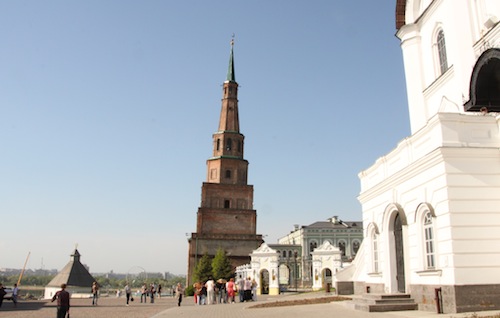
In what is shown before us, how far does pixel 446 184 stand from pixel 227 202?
4637 cm

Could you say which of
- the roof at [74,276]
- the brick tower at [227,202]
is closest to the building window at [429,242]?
the brick tower at [227,202]

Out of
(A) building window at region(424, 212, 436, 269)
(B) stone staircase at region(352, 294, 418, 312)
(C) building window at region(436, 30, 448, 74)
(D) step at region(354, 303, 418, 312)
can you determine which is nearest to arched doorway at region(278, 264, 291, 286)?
(C) building window at region(436, 30, 448, 74)

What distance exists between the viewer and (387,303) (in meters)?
12.8

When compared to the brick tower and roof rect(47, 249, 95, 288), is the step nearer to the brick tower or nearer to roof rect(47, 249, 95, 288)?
the brick tower

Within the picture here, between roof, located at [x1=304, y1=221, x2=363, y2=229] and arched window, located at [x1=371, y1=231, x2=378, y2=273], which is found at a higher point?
roof, located at [x1=304, y1=221, x2=363, y2=229]

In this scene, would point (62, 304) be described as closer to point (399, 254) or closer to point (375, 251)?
point (399, 254)

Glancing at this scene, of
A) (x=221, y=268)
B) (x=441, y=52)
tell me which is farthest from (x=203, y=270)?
(x=441, y=52)

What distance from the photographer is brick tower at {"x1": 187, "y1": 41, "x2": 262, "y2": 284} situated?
174ft

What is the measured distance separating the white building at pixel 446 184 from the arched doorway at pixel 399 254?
0.03 metres

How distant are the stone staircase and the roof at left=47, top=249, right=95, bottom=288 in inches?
1696

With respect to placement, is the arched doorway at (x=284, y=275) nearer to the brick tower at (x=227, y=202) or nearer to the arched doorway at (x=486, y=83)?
the brick tower at (x=227, y=202)

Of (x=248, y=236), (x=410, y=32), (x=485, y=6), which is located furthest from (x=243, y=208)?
(x=485, y=6)

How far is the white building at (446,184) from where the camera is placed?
36.2 ft

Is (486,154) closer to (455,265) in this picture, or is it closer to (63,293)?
(455,265)
